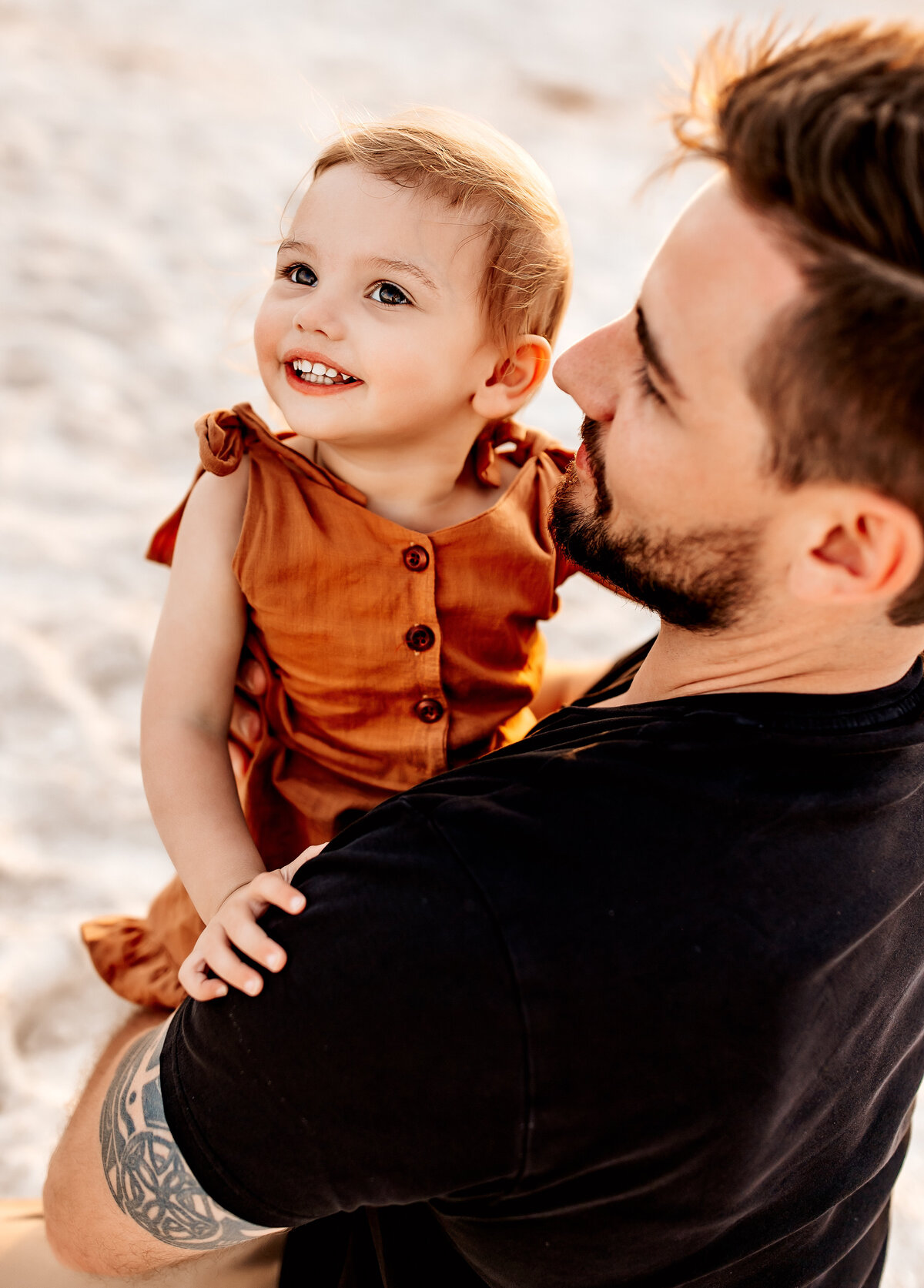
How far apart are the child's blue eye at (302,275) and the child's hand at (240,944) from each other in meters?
0.80

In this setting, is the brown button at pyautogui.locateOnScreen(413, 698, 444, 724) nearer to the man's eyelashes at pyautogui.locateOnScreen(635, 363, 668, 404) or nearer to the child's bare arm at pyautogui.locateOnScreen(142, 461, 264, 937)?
the child's bare arm at pyautogui.locateOnScreen(142, 461, 264, 937)

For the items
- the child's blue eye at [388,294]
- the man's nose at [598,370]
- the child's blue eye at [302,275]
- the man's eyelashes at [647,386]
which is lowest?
the man's eyelashes at [647,386]

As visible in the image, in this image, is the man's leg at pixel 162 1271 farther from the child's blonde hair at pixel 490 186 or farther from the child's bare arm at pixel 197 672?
the child's blonde hair at pixel 490 186

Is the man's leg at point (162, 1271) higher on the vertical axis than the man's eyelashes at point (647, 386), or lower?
lower

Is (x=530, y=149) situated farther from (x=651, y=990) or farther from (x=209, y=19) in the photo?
(x=651, y=990)

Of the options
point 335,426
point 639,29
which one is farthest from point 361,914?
point 639,29

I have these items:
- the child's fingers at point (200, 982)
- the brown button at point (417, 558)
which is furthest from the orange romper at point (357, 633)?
the child's fingers at point (200, 982)

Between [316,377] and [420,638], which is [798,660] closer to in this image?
[420,638]

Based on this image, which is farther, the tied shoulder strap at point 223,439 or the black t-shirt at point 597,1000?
the tied shoulder strap at point 223,439

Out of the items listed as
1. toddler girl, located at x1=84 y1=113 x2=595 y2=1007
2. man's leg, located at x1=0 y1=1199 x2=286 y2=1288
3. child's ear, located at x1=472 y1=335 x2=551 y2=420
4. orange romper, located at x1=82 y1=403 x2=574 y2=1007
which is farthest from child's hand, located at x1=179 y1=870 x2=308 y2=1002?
child's ear, located at x1=472 y1=335 x2=551 y2=420

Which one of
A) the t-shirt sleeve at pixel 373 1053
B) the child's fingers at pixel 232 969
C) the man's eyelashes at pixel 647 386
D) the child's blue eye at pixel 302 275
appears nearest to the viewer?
the t-shirt sleeve at pixel 373 1053

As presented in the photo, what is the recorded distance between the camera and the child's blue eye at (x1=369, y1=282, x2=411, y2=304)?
4.84 feet

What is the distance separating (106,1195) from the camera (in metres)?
1.21

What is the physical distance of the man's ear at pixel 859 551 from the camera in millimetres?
1005
